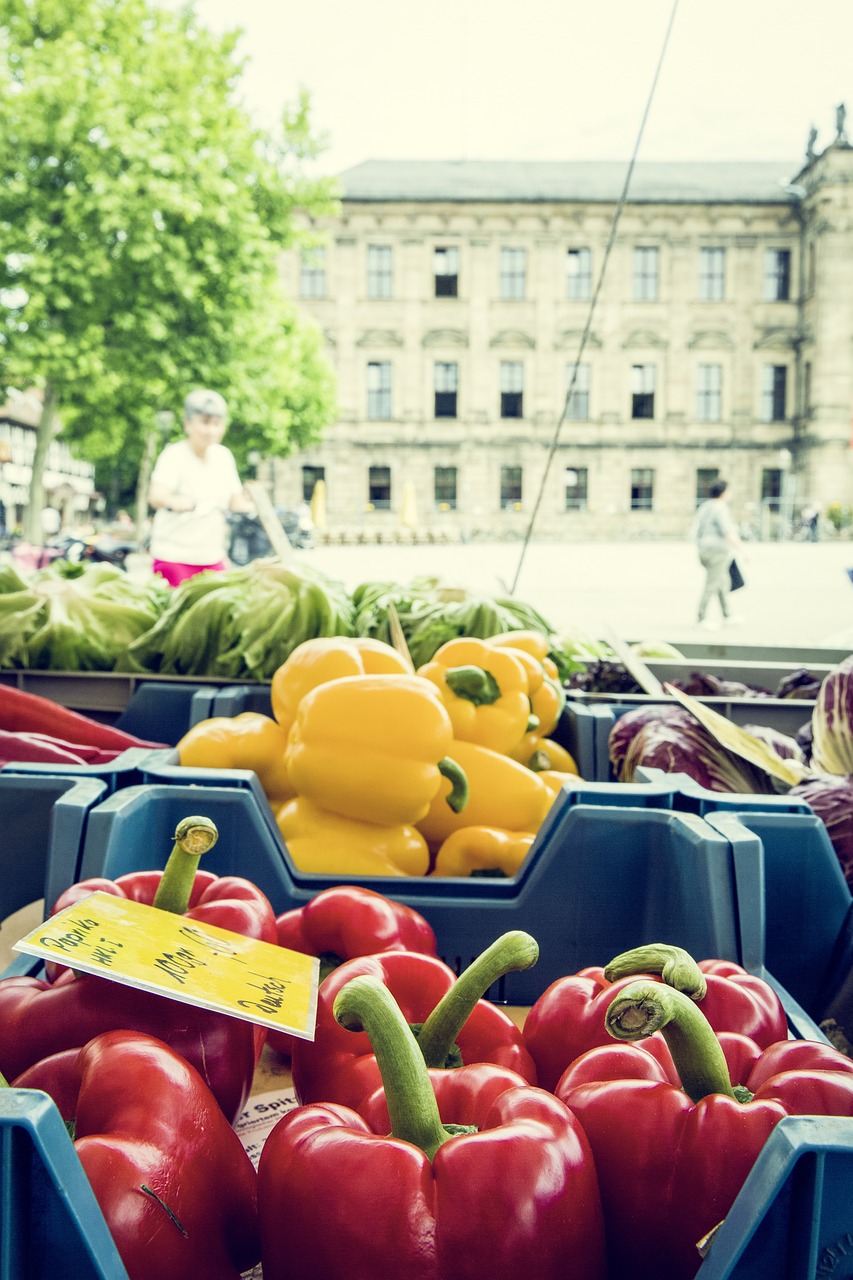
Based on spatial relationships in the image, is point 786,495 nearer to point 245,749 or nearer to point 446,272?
point 446,272

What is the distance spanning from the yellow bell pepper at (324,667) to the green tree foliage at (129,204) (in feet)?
56.6

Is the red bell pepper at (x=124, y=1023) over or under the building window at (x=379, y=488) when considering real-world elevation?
under

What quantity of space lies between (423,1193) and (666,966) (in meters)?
0.24

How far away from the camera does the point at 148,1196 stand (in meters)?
0.74

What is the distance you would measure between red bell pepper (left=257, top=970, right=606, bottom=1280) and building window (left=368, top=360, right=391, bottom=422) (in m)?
41.3

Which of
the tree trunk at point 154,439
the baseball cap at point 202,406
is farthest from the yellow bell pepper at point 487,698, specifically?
the tree trunk at point 154,439

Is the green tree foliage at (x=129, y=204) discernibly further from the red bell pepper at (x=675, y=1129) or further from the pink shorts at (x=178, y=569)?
the red bell pepper at (x=675, y=1129)

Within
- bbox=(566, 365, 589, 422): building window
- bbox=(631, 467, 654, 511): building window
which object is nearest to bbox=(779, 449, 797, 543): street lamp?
bbox=(631, 467, 654, 511): building window

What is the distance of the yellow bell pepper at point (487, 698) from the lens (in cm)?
207

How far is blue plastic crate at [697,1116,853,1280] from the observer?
0.65 metres

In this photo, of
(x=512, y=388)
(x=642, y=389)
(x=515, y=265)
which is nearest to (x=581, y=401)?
(x=642, y=389)

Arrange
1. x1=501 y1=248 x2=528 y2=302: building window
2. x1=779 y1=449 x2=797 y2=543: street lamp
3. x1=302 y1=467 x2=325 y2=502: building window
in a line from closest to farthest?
x1=779 y1=449 x2=797 y2=543: street lamp → x1=501 y1=248 x2=528 y2=302: building window → x1=302 y1=467 x2=325 y2=502: building window

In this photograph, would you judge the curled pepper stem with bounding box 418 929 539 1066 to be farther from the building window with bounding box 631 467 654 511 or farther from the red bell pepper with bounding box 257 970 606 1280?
the building window with bounding box 631 467 654 511

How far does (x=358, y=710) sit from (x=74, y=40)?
1967 cm
